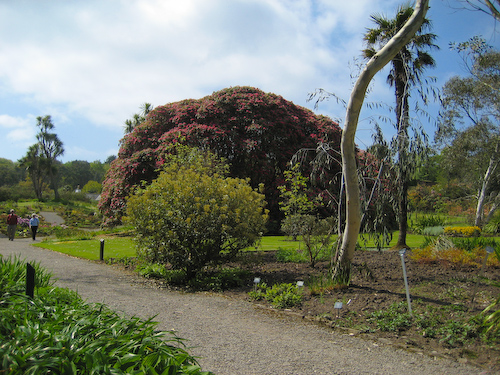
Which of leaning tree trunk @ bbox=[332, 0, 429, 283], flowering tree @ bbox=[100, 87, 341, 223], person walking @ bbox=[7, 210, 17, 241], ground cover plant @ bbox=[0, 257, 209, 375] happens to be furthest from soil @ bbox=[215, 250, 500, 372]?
person walking @ bbox=[7, 210, 17, 241]

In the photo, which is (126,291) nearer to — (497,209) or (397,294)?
(397,294)

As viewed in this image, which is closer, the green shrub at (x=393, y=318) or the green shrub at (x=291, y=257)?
the green shrub at (x=393, y=318)

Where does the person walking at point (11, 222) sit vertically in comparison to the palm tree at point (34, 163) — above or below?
below

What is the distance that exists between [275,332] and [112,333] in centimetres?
251

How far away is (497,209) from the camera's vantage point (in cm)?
2452

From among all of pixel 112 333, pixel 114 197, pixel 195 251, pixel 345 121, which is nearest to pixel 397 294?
pixel 345 121

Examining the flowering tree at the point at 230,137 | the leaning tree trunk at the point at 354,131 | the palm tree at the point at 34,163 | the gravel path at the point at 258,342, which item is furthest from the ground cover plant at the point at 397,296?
the palm tree at the point at 34,163

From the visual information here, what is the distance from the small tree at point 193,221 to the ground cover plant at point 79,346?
4.47 meters

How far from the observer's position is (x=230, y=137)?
18984 mm

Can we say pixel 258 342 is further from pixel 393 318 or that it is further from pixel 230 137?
pixel 230 137

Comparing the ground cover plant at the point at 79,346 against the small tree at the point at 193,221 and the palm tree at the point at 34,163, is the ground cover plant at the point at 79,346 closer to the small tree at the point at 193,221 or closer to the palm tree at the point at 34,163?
the small tree at the point at 193,221

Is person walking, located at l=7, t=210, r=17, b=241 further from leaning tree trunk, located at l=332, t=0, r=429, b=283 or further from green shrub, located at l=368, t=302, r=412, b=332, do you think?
green shrub, located at l=368, t=302, r=412, b=332

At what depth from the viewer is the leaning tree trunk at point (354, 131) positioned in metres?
6.36

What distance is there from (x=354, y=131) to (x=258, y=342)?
12.9ft
